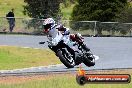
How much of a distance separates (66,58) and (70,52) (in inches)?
7.5

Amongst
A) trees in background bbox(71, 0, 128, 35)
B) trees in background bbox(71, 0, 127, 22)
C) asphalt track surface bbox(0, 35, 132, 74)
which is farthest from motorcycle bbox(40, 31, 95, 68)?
trees in background bbox(71, 0, 127, 22)

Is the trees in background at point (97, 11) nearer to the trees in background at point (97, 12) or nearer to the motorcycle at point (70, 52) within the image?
the trees in background at point (97, 12)

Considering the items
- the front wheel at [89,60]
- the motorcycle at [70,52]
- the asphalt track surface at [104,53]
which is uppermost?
the motorcycle at [70,52]

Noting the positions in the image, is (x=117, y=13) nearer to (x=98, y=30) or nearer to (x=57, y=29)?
(x=98, y=30)

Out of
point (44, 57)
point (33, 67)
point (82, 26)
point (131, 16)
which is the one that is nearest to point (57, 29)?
point (33, 67)

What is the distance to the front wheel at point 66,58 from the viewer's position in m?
11.2

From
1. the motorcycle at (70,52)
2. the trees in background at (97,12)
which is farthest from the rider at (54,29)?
the trees in background at (97,12)

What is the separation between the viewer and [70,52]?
11.5 meters

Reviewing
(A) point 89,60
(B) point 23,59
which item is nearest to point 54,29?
(A) point 89,60

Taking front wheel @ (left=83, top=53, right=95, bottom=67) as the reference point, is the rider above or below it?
above

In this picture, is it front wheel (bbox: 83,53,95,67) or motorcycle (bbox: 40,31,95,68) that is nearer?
motorcycle (bbox: 40,31,95,68)

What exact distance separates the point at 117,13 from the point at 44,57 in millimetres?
27655

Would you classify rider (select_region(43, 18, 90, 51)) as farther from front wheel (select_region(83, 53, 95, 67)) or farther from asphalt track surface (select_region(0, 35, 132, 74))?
asphalt track surface (select_region(0, 35, 132, 74))

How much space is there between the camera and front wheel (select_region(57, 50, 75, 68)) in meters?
11.2
